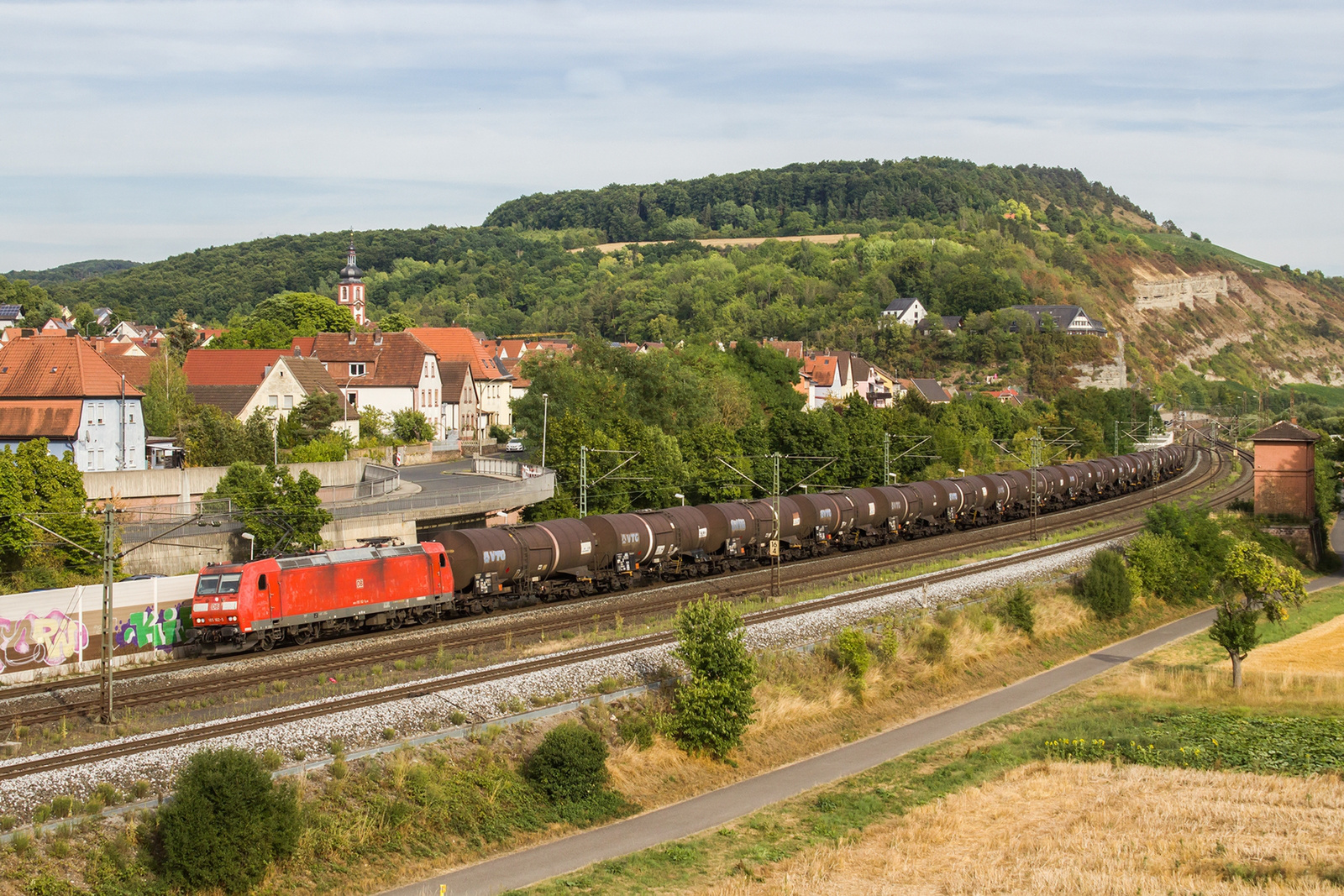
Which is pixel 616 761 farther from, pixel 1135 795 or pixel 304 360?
pixel 304 360

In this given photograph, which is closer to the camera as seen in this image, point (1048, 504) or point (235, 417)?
point (235, 417)

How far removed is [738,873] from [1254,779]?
52.4ft

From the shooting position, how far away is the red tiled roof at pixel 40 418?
60.4 metres

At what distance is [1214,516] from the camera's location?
272ft

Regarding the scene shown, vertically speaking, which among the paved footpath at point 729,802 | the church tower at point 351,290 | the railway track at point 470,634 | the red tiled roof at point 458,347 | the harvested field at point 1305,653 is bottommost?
the harvested field at point 1305,653

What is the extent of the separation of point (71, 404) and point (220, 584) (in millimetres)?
31467

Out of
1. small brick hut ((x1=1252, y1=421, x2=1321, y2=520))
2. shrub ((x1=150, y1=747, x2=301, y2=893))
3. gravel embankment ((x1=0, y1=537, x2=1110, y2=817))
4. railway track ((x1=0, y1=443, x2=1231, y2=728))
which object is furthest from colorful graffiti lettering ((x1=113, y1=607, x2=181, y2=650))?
small brick hut ((x1=1252, y1=421, x2=1321, y2=520))

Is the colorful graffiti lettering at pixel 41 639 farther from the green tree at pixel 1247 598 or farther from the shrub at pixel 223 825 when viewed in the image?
the green tree at pixel 1247 598

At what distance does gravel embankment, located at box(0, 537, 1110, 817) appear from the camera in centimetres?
2433

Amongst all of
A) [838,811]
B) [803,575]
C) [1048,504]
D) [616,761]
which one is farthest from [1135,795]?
[1048,504]

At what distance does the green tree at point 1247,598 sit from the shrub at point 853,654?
47.3 feet

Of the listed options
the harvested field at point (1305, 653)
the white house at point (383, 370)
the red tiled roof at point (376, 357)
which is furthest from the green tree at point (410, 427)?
the harvested field at point (1305, 653)

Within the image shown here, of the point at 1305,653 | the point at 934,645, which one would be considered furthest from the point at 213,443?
the point at 1305,653

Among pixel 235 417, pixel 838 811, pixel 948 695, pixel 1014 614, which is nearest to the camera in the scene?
pixel 838 811
